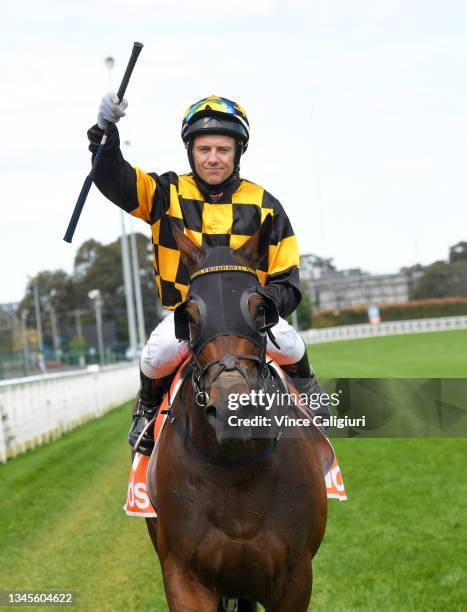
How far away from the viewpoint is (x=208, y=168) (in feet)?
14.2

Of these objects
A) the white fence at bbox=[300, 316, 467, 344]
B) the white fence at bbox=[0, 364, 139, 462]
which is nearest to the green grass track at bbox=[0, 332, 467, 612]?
the white fence at bbox=[0, 364, 139, 462]

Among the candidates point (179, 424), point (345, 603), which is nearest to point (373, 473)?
point (345, 603)

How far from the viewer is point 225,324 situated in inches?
132

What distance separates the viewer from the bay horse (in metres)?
3.43

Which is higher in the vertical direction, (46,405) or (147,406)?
(147,406)

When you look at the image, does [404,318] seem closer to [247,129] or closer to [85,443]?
[85,443]

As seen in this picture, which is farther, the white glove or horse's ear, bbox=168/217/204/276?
A: the white glove

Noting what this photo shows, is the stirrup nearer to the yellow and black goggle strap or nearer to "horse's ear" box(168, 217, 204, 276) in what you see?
"horse's ear" box(168, 217, 204, 276)

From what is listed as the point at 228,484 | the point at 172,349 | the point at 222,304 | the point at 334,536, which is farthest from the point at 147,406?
the point at 334,536

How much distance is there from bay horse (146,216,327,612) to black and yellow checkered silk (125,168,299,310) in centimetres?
56

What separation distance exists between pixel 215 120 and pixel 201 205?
464 millimetres

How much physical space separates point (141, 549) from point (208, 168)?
180 inches

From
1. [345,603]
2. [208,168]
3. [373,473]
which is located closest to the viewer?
[208,168]

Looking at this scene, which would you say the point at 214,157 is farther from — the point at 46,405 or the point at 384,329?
the point at 384,329
